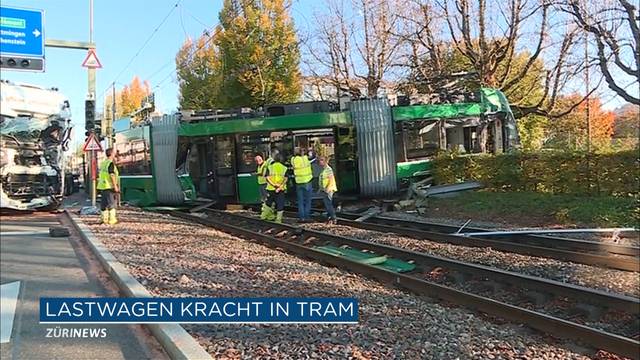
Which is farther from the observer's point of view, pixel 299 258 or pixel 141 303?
pixel 299 258

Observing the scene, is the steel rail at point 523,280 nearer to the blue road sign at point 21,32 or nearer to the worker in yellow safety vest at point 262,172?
the worker in yellow safety vest at point 262,172

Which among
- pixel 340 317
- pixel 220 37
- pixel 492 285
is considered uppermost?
pixel 220 37

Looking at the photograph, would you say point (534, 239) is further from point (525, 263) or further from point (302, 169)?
point (302, 169)

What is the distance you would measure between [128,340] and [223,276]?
252 centimetres

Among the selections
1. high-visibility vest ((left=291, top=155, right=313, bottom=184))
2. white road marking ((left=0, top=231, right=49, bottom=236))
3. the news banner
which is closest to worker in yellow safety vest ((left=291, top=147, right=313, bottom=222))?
high-visibility vest ((left=291, top=155, right=313, bottom=184))

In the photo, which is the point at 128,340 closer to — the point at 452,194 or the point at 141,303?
the point at 141,303

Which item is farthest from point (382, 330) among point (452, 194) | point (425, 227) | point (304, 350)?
point (452, 194)

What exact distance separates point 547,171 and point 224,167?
28.2 ft

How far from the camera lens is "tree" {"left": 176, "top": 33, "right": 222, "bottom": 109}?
663 centimetres

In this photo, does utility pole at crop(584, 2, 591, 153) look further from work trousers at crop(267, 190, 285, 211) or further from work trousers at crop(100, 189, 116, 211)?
work trousers at crop(100, 189, 116, 211)

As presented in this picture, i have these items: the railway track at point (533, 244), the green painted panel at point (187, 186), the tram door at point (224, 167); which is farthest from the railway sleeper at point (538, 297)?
the green painted panel at point (187, 186)

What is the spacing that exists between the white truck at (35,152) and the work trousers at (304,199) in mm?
7698

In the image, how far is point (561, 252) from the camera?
27.4 feet

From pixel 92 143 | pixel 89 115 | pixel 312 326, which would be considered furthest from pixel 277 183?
pixel 312 326
